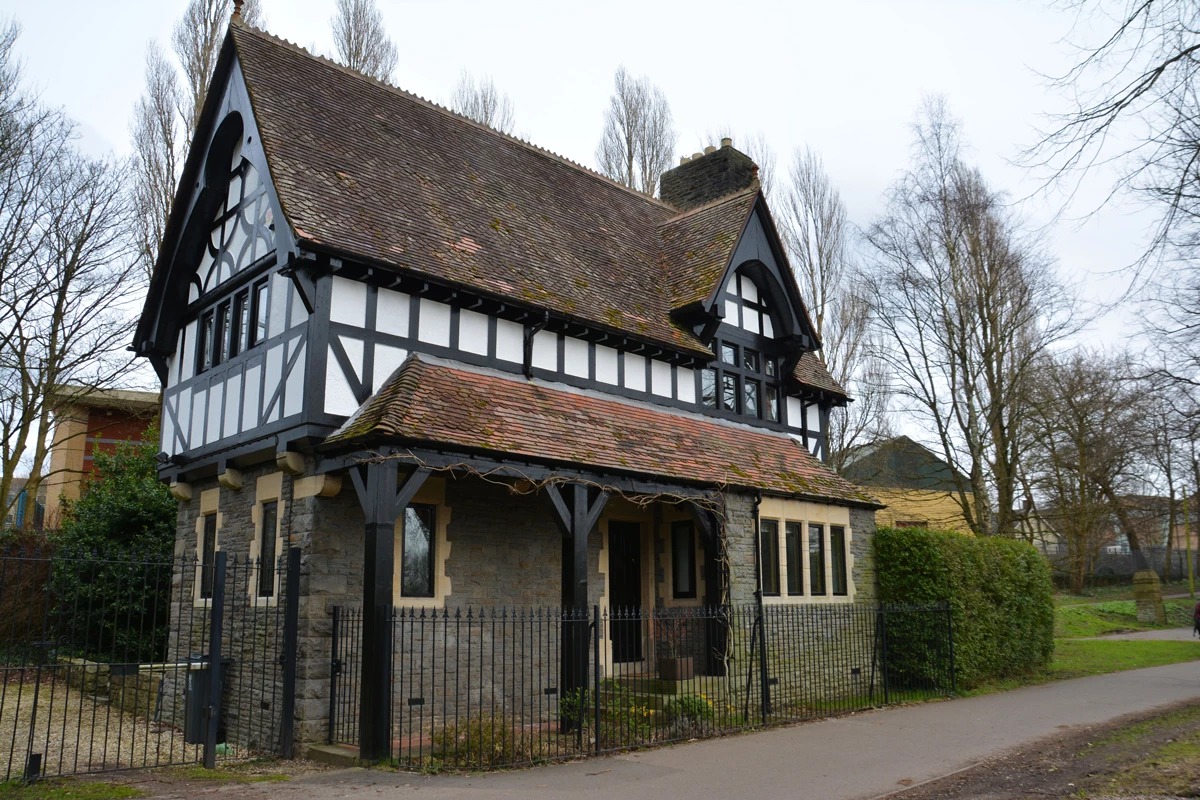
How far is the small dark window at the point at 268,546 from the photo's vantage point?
12.1m

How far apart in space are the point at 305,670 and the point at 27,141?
15405mm

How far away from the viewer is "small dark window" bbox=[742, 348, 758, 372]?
18.7 m

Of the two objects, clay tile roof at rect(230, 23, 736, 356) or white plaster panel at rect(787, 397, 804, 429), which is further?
white plaster panel at rect(787, 397, 804, 429)

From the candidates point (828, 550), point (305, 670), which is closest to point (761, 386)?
point (828, 550)

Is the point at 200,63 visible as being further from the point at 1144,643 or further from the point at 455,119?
the point at 1144,643

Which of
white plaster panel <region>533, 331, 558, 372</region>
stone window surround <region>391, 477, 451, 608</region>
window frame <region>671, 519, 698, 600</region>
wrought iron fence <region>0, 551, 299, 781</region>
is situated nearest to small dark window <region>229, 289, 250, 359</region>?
wrought iron fence <region>0, 551, 299, 781</region>

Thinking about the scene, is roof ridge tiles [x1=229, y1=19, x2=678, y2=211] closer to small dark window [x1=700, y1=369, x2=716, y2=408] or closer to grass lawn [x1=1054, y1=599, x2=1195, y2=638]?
small dark window [x1=700, y1=369, x2=716, y2=408]

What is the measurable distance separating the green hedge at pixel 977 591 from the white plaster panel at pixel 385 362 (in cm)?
1081

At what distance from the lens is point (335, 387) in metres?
11.7

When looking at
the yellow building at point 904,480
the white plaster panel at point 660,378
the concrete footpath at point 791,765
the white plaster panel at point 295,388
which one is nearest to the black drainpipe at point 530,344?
the white plaster panel at point 660,378

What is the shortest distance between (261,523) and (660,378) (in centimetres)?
746

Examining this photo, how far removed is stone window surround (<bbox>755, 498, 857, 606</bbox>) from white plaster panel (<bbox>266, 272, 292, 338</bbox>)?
8558 mm

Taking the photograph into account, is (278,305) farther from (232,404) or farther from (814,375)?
(814,375)

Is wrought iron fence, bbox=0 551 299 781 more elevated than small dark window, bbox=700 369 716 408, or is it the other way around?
small dark window, bbox=700 369 716 408
